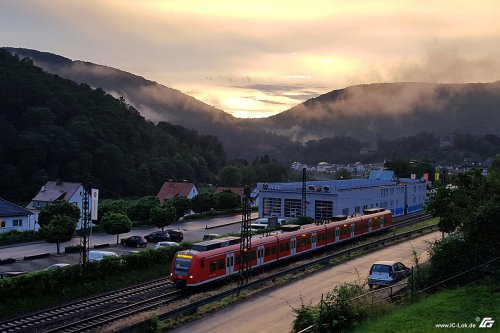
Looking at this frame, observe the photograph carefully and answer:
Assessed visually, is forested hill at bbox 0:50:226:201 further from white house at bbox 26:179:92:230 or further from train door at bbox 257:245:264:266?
train door at bbox 257:245:264:266

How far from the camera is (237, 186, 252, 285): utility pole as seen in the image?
30.1m

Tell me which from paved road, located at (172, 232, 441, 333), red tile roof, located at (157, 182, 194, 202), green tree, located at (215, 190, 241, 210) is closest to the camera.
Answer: paved road, located at (172, 232, 441, 333)

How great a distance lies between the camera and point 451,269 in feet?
73.3

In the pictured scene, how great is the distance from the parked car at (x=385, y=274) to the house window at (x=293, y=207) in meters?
37.6

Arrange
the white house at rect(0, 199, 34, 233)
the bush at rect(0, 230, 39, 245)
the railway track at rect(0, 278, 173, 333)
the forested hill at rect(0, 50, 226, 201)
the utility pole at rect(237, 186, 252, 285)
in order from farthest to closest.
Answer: the forested hill at rect(0, 50, 226, 201) < the white house at rect(0, 199, 34, 233) < the bush at rect(0, 230, 39, 245) < the utility pole at rect(237, 186, 252, 285) < the railway track at rect(0, 278, 173, 333)

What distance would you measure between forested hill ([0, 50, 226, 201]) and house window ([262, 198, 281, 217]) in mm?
56590

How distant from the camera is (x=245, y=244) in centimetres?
3203

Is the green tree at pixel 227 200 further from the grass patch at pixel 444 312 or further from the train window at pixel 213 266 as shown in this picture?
the grass patch at pixel 444 312

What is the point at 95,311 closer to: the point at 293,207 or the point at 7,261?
the point at 7,261

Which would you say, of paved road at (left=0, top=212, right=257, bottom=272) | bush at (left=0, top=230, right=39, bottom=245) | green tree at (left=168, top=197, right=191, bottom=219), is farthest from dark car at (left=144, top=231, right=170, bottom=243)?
green tree at (left=168, top=197, right=191, bottom=219)

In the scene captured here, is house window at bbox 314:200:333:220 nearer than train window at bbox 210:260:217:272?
No

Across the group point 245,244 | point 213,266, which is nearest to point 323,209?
point 245,244

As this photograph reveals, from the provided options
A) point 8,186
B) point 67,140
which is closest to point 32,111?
point 67,140

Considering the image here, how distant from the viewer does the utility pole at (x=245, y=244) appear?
98.6 feet
